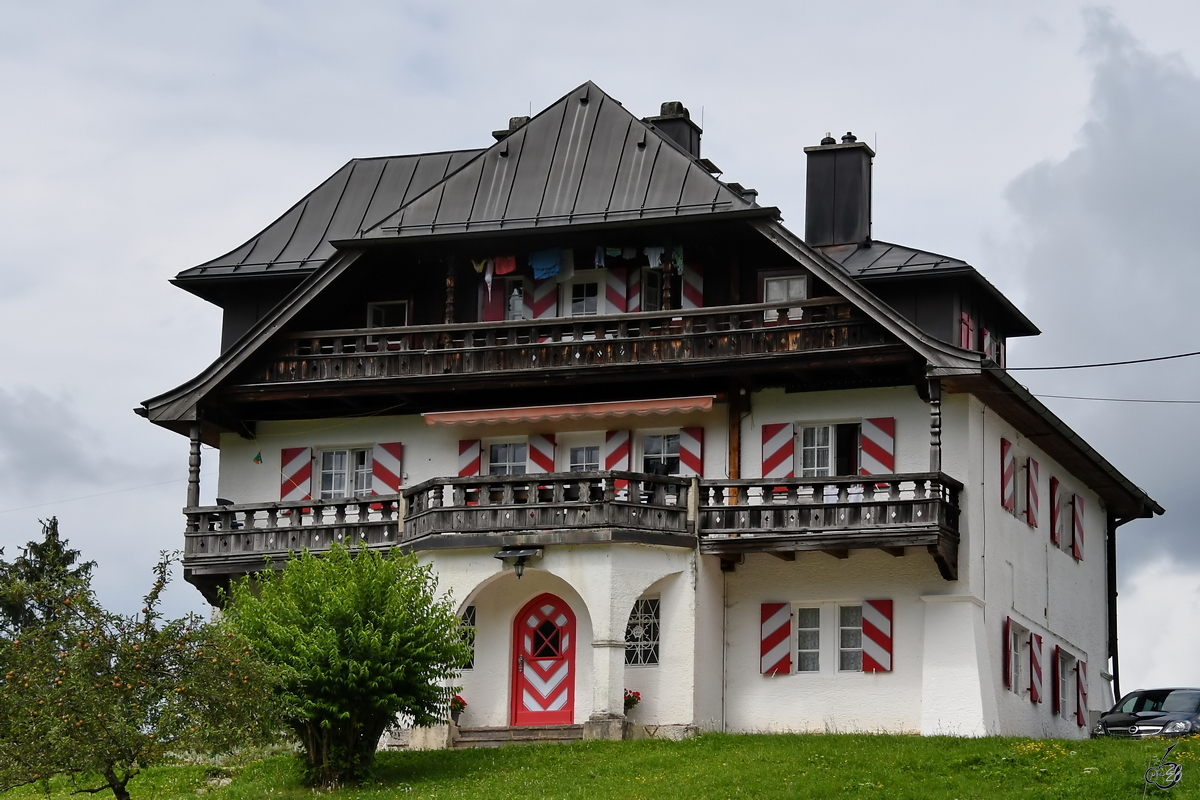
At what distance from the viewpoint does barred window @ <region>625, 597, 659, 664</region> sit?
36.4 m

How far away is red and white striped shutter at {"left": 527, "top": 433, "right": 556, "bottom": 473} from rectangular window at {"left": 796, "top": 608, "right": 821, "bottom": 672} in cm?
527

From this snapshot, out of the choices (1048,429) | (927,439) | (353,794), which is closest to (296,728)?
(353,794)

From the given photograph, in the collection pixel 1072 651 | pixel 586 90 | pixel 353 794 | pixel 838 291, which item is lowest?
pixel 353 794

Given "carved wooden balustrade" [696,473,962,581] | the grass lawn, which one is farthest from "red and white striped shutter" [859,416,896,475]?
the grass lawn

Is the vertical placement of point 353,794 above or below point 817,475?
below

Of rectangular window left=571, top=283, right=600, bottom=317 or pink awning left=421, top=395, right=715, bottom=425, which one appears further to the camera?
rectangular window left=571, top=283, right=600, bottom=317

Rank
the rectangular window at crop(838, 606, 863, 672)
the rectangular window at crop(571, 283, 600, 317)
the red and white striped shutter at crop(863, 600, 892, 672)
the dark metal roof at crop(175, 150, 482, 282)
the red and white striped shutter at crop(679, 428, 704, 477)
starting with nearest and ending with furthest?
the red and white striped shutter at crop(863, 600, 892, 672)
the rectangular window at crop(838, 606, 863, 672)
the red and white striped shutter at crop(679, 428, 704, 477)
the rectangular window at crop(571, 283, 600, 317)
the dark metal roof at crop(175, 150, 482, 282)

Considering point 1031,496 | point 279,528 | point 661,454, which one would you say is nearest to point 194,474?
point 279,528

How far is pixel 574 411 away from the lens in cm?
3831

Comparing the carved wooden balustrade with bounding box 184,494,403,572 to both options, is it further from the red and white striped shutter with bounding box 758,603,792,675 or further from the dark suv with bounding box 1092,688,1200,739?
the dark suv with bounding box 1092,688,1200,739

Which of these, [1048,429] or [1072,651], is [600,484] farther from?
[1072,651]

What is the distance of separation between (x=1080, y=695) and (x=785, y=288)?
1043 cm

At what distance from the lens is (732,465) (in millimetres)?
38031

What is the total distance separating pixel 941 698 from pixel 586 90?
41.8 ft
